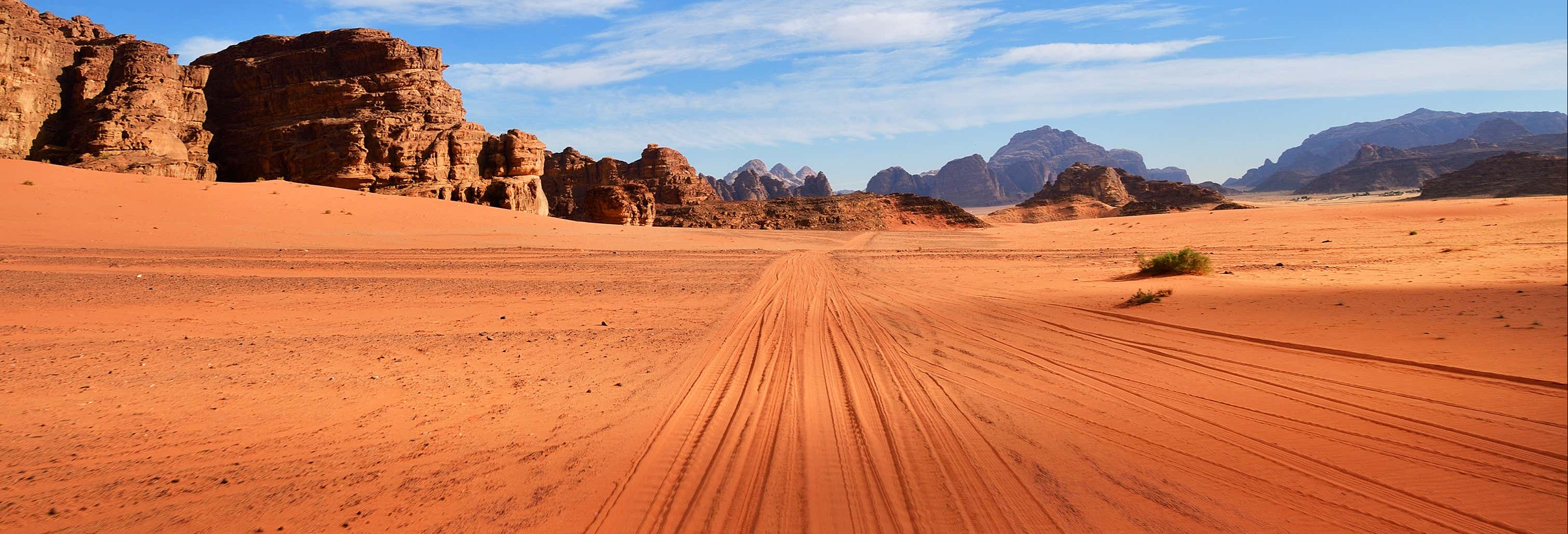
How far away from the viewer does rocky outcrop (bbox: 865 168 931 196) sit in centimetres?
14812

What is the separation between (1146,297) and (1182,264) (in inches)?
135

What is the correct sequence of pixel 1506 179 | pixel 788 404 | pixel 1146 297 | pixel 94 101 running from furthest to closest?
pixel 1506 179
pixel 94 101
pixel 1146 297
pixel 788 404

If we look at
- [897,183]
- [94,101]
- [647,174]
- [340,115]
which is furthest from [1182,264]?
[897,183]

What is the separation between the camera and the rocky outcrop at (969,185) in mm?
148500

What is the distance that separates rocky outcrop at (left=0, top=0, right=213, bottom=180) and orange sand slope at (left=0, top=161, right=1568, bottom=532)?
2525 cm

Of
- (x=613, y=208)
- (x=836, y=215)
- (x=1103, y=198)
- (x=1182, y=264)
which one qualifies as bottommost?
(x=1182, y=264)

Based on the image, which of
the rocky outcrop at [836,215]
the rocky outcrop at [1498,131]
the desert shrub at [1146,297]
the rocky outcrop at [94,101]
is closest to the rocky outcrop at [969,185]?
the rocky outcrop at [1498,131]

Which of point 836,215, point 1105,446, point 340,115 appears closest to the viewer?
point 1105,446

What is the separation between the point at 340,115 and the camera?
3588 centimetres

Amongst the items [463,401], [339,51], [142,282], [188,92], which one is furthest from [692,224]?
[463,401]

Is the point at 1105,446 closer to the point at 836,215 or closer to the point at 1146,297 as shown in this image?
the point at 1146,297

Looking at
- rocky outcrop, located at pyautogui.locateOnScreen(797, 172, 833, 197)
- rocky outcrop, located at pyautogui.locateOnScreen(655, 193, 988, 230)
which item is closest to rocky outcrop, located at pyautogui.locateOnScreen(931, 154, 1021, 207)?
rocky outcrop, located at pyautogui.locateOnScreen(797, 172, 833, 197)

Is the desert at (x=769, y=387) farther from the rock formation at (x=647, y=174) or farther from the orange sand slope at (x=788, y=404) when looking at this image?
the rock formation at (x=647, y=174)

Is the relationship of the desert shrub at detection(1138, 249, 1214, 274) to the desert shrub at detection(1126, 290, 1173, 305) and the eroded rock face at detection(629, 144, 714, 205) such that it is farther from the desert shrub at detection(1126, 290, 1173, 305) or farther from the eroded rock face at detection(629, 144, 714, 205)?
the eroded rock face at detection(629, 144, 714, 205)
